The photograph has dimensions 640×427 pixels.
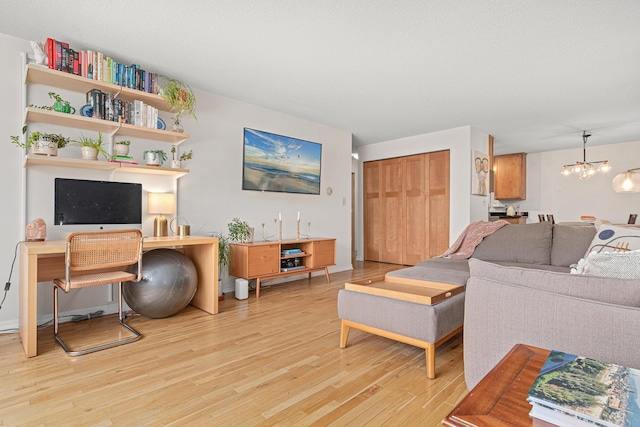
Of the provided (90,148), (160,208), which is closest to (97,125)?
(90,148)

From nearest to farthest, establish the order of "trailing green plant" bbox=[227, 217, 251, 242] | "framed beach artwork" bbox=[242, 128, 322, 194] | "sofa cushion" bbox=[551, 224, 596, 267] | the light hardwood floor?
the light hardwood floor < "sofa cushion" bbox=[551, 224, 596, 267] < "trailing green plant" bbox=[227, 217, 251, 242] < "framed beach artwork" bbox=[242, 128, 322, 194]

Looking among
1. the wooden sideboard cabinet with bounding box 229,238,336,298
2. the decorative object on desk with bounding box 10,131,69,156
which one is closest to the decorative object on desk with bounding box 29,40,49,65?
the decorative object on desk with bounding box 10,131,69,156

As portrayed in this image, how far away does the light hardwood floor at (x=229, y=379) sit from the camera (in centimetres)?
159

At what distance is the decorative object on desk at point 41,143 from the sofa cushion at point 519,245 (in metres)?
4.10

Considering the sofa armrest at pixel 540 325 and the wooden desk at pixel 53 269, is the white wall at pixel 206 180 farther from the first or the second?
the sofa armrest at pixel 540 325

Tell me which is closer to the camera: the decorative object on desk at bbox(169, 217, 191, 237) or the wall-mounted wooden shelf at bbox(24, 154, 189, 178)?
the wall-mounted wooden shelf at bbox(24, 154, 189, 178)

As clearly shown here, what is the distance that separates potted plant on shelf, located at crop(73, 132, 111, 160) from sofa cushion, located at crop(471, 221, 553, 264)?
3.86 m

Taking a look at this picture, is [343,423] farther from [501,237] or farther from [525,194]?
[525,194]

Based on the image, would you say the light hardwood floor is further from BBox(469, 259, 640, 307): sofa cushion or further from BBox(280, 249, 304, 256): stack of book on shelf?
BBox(280, 249, 304, 256): stack of book on shelf

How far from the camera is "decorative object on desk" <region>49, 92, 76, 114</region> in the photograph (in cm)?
275

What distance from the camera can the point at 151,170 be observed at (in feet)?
10.7

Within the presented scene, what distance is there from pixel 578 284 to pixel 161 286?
286 centimetres

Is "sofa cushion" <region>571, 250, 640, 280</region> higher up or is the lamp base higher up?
the lamp base

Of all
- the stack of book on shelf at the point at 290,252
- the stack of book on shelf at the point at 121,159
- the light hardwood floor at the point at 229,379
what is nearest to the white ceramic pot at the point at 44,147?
the stack of book on shelf at the point at 121,159
